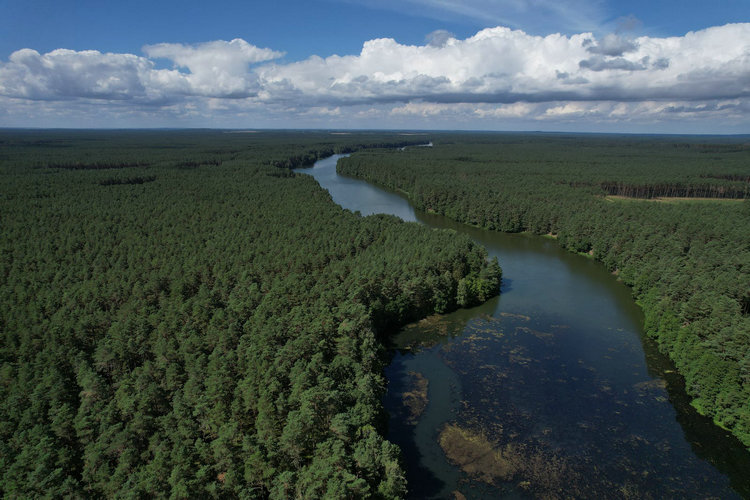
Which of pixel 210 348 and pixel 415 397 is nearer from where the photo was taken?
pixel 210 348

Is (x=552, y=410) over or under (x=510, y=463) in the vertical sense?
over

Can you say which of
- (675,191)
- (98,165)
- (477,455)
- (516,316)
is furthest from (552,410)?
(98,165)

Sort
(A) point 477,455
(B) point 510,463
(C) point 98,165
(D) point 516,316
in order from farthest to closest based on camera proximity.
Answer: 1. (C) point 98,165
2. (D) point 516,316
3. (A) point 477,455
4. (B) point 510,463

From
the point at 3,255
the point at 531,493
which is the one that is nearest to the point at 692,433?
the point at 531,493

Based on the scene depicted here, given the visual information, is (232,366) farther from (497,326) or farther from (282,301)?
(497,326)

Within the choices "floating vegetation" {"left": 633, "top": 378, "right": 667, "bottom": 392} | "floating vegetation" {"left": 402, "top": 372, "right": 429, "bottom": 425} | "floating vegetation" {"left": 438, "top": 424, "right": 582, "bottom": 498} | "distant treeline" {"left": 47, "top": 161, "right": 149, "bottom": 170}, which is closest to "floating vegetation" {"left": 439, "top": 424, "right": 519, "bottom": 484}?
"floating vegetation" {"left": 438, "top": 424, "right": 582, "bottom": 498}

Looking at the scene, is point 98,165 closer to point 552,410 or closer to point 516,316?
point 516,316

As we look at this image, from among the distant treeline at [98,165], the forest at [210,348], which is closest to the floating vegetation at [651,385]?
the forest at [210,348]
